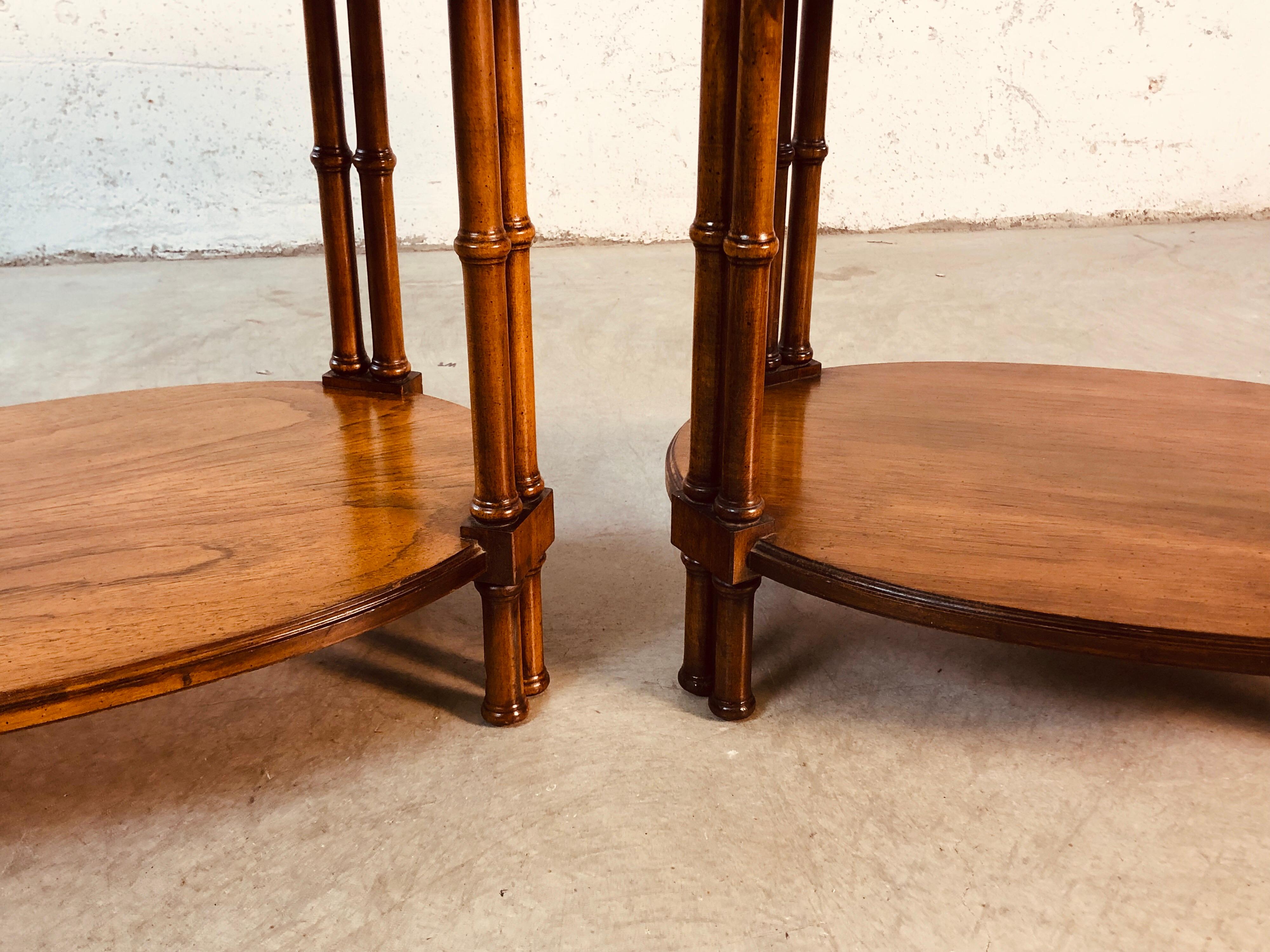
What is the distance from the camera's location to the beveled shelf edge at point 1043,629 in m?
1.32

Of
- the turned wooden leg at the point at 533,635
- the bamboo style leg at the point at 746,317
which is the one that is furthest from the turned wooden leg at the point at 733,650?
the turned wooden leg at the point at 533,635

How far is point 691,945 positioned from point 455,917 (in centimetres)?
26

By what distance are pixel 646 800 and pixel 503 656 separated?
0.92 ft

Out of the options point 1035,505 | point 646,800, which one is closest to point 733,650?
point 646,800

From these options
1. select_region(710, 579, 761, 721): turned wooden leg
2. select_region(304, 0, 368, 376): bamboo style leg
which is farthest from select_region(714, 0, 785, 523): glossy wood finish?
select_region(304, 0, 368, 376): bamboo style leg

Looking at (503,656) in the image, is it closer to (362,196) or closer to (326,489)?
(326,489)

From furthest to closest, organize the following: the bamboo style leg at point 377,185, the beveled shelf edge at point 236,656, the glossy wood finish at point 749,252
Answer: the bamboo style leg at point 377,185, the glossy wood finish at point 749,252, the beveled shelf edge at point 236,656

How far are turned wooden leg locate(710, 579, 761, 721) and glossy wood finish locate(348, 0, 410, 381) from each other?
2.61ft

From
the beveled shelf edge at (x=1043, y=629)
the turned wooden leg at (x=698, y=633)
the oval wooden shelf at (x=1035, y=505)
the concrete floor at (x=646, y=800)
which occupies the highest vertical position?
the oval wooden shelf at (x=1035, y=505)

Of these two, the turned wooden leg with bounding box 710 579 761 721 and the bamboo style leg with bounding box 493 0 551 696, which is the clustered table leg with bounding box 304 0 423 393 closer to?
the bamboo style leg with bounding box 493 0 551 696

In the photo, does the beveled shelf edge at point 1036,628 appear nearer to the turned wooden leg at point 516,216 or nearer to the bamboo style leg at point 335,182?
the turned wooden leg at point 516,216

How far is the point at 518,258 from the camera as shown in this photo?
1.43m

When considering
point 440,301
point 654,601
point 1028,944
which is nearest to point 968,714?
point 1028,944

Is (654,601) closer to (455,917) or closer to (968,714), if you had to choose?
(968,714)
